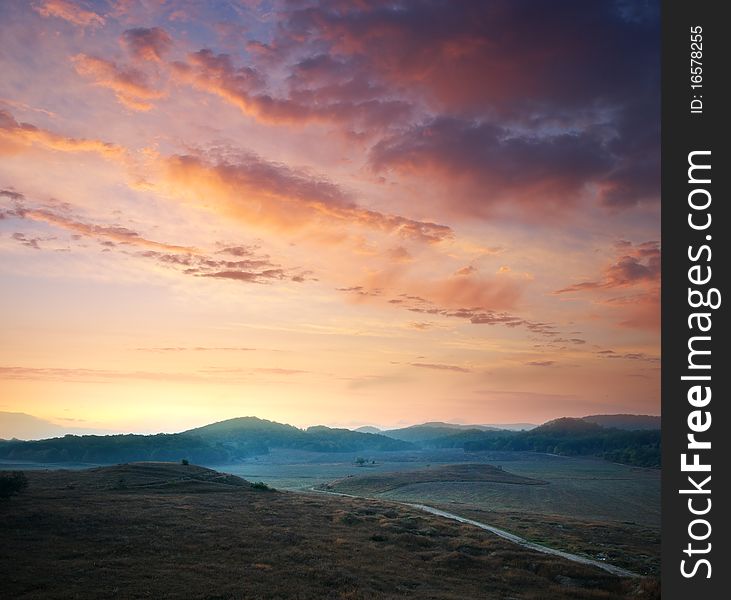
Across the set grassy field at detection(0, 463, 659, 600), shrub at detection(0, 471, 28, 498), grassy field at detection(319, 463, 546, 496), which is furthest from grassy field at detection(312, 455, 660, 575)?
shrub at detection(0, 471, 28, 498)

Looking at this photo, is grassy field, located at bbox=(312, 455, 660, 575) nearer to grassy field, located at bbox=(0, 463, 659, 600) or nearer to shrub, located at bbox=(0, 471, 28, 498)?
grassy field, located at bbox=(0, 463, 659, 600)

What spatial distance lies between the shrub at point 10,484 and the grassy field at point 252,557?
1694 millimetres

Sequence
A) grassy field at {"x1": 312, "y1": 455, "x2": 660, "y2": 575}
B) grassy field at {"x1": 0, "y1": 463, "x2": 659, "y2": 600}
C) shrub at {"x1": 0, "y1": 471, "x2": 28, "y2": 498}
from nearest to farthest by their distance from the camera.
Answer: grassy field at {"x1": 0, "y1": 463, "x2": 659, "y2": 600} < grassy field at {"x1": 312, "y1": 455, "x2": 660, "y2": 575} < shrub at {"x1": 0, "y1": 471, "x2": 28, "y2": 498}

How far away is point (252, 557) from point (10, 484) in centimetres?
4224

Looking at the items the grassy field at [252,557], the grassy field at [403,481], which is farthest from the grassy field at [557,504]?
the grassy field at [252,557]

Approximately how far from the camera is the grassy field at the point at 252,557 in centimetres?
3331

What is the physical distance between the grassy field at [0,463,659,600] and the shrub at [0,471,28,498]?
169 centimetres

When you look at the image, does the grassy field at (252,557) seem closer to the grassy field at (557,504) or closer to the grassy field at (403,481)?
the grassy field at (557,504)

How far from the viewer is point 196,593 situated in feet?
103

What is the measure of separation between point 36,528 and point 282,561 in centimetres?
2578

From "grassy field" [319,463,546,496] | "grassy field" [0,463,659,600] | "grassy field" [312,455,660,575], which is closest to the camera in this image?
"grassy field" [0,463,659,600]

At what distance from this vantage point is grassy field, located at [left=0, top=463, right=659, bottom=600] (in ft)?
109

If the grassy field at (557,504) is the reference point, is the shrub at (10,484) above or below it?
above

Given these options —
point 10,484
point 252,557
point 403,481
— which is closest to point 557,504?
point 403,481
